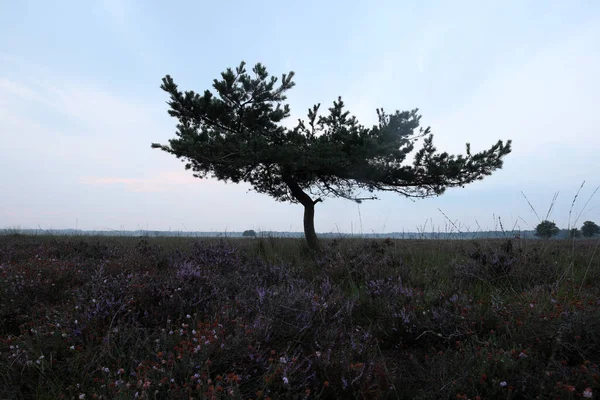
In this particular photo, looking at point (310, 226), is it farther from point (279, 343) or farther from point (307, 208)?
point (279, 343)

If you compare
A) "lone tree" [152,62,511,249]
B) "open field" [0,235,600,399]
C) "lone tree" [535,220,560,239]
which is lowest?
"open field" [0,235,600,399]

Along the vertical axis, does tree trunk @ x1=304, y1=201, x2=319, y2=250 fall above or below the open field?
above

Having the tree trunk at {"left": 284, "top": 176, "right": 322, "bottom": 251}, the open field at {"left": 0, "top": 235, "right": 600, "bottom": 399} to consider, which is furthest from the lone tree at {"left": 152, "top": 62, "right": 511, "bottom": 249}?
the open field at {"left": 0, "top": 235, "right": 600, "bottom": 399}

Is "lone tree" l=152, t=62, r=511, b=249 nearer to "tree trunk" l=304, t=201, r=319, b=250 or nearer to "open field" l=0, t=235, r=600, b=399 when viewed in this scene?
"tree trunk" l=304, t=201, r=319, b=250

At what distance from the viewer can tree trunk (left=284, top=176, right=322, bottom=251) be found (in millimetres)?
10199

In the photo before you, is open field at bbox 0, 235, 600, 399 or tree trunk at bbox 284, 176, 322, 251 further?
tree trunk at bbox 284, 176, 322, 251

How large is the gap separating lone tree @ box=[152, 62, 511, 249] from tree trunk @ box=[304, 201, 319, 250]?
0.10 feet

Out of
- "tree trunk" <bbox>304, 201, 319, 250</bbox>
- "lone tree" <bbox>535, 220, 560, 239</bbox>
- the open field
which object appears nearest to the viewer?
the open field

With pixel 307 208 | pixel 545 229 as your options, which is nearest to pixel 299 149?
pixel 307 208

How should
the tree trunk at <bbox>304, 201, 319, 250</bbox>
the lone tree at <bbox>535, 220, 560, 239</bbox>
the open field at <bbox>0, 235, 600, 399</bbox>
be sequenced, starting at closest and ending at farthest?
the open field at <bbox>0, 235, 600, 399</bbox>, the lone tree at <bbox>535, 220, 560, 239</bbox>, the tree trunk at <bbox>304, 201, 319, 250</bbox>

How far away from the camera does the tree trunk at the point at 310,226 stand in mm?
10109

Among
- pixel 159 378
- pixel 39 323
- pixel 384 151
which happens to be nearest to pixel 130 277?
pixel 39 323

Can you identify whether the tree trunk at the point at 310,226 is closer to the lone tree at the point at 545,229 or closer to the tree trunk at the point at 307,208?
the tree trunk at the point at 307,208

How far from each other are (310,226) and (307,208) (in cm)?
64
